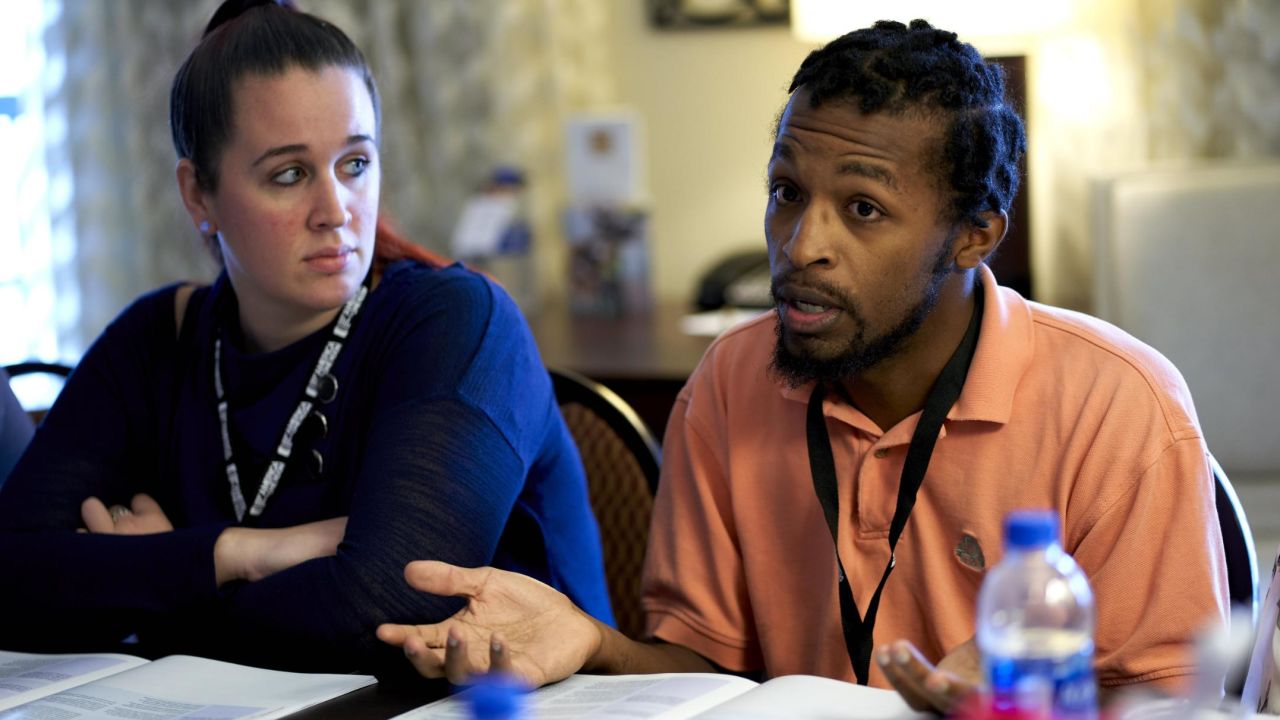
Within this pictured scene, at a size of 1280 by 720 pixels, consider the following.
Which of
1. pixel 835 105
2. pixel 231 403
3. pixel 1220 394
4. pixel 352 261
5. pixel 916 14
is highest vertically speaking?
pixel 916 14

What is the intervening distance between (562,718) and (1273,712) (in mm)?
576

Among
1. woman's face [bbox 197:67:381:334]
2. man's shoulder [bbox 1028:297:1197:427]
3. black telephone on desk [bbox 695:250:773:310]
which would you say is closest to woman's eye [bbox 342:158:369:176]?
woman's face [bbox 197:67:381:334]

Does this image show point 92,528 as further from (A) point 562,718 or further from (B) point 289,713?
(A) point 562,718

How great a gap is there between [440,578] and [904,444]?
461 millimetres

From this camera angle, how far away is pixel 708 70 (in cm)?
331

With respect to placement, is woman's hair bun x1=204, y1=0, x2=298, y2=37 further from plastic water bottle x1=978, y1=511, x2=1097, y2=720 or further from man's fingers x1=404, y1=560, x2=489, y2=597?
plastic water bottle x1=978, y1=511, x2=1097, y2=720

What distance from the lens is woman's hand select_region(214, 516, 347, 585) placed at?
1437 mm

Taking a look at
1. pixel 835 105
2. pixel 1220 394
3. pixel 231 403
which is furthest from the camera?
pixel 1220 394

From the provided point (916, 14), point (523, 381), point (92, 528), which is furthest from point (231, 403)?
point (916, 14)

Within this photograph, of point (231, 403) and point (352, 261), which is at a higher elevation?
point (352, 261)

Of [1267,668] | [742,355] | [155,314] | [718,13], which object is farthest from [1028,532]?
[718,13]

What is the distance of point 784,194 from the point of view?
134cm

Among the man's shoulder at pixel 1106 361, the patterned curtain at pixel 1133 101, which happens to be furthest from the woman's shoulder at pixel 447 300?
the patterned curtain at pixel 1133 101

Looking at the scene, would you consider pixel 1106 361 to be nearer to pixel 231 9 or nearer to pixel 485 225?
pixel 231 9
